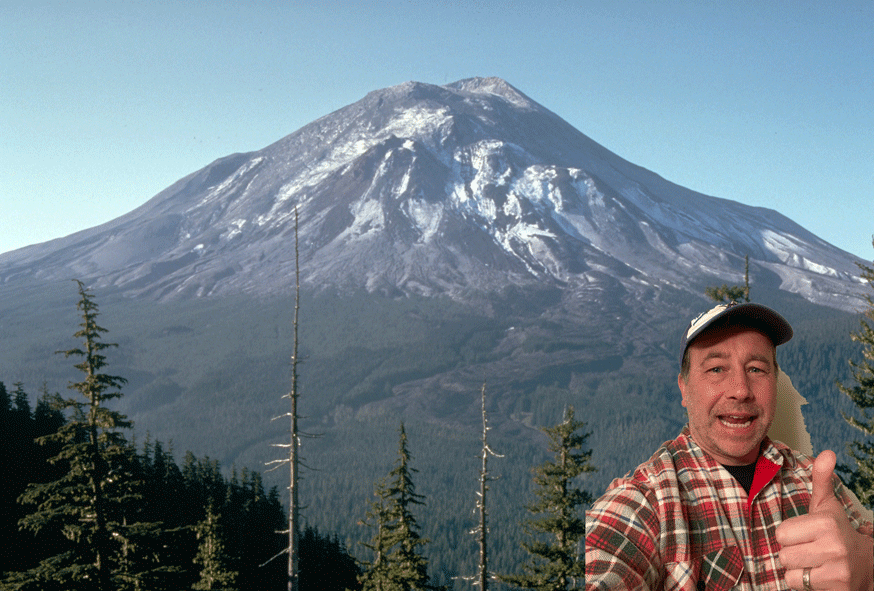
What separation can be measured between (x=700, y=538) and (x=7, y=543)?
31.3m

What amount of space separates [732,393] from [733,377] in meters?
0.06

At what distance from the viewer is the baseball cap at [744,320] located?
2.38m

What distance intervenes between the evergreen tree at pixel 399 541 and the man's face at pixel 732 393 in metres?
21.6

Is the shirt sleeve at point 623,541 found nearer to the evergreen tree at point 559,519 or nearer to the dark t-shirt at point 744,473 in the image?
the dark t-shirt at point 744,473

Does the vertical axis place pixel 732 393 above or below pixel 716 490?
above

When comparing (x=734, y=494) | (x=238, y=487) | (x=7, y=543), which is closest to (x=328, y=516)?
(x=238, y=487)

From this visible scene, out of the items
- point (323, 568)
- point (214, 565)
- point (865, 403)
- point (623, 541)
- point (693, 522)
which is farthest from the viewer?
point (323, 568)

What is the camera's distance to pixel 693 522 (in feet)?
7.50

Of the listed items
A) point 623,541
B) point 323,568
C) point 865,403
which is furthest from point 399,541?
point 323,568

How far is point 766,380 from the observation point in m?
2.43

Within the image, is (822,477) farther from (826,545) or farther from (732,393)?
(732,393)

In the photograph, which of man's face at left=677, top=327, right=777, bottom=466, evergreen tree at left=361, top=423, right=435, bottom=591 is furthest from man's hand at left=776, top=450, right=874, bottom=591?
evergreen tree at left=361, top=423, right=435, bottom=591

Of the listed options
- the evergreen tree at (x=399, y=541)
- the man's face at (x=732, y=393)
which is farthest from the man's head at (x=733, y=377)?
the evergreen tree at (x=399, y=541)

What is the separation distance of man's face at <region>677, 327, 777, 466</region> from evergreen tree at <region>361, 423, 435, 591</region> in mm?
21561
